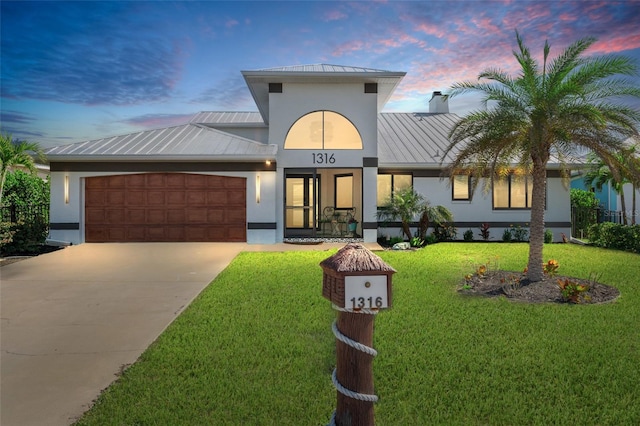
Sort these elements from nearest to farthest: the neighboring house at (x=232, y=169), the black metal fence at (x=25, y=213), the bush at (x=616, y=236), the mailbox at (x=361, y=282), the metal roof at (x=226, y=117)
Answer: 1. the mailbox at (x=361, y=282)
2. the black metal fence at (x=25, y=213)
3. the bush at (x=616, y=236)
4. the neighboring house at (x=232, y=169)
5. the metal roof at (x=226, y=117)

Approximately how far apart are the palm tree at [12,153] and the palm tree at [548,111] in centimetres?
1300

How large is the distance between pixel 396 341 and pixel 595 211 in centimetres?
1772

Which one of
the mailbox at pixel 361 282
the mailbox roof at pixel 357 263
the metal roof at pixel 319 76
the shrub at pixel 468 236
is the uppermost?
the metal roof at pixel 319 76

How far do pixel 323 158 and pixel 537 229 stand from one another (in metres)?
8.84

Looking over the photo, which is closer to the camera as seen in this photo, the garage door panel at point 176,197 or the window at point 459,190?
the garage door panel at point 176,197

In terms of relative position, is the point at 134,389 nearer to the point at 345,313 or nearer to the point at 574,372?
the point at 345,313

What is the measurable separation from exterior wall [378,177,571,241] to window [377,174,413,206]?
0.39m

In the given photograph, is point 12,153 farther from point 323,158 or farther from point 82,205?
point 323,158

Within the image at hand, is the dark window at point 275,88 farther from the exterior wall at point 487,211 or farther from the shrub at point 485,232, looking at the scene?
the shrub at point 485,232

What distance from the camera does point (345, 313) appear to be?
2.69 metres

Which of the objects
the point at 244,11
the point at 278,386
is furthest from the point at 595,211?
the point at 278,386

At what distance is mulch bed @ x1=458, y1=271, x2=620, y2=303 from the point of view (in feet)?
27.6

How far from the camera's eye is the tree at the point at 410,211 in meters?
16.6

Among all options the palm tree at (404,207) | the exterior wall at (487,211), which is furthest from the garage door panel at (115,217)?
the exterior wall at (487,211)
